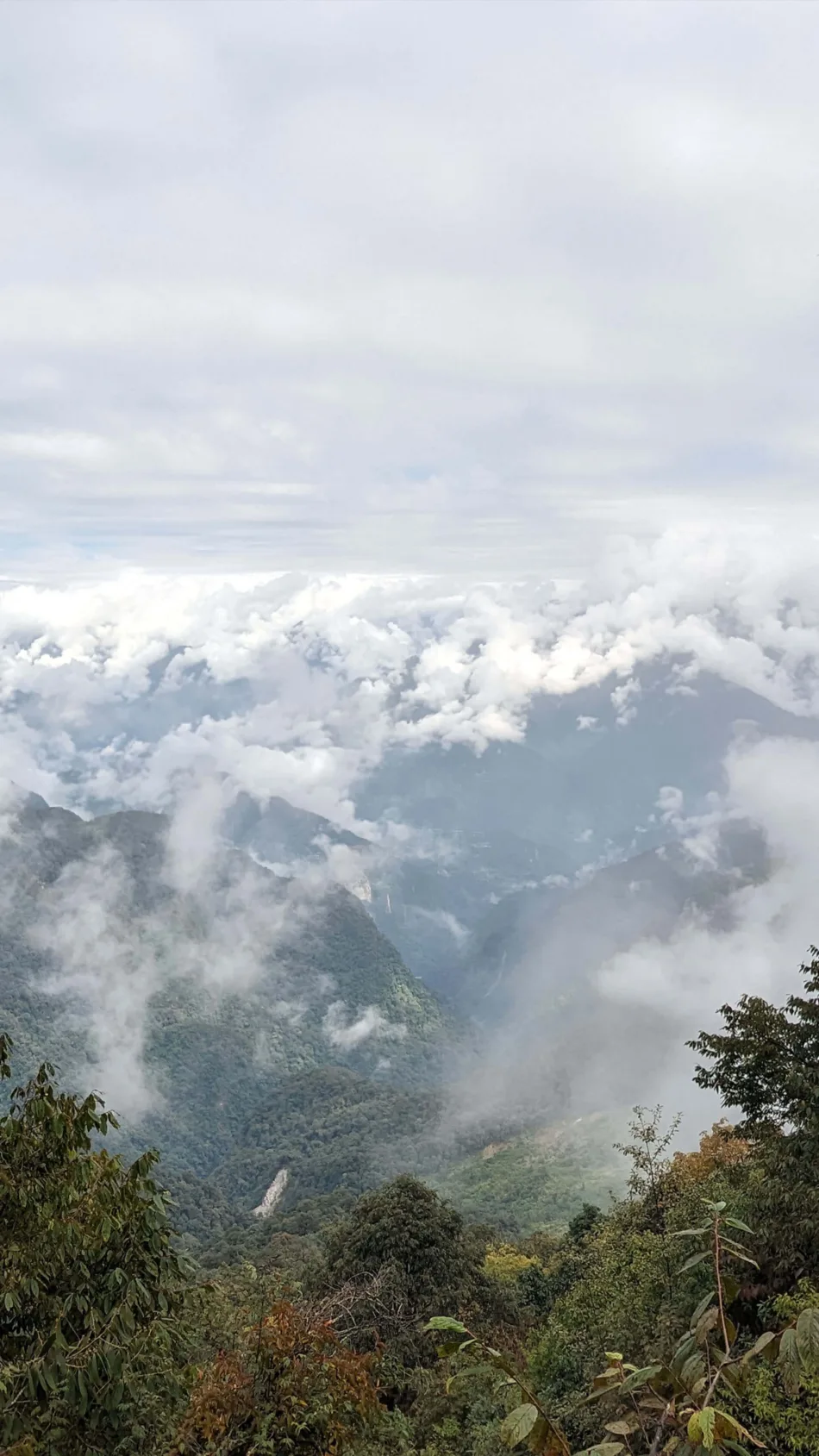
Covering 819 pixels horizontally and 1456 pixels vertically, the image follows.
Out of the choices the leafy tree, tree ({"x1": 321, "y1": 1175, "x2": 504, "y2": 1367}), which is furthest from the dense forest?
the leafy tree

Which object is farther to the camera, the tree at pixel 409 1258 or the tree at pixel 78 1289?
the tree at pixel 409 1258

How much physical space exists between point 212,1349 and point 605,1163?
13718 cm

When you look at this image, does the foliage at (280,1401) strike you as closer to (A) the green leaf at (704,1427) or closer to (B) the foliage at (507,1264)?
(A) the green leaf at (704,1427)

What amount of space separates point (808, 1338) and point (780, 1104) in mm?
24766

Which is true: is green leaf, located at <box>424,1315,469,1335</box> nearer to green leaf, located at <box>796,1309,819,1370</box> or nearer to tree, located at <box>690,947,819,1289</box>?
green leaf, located at <box>796,1309,819,1370</box>

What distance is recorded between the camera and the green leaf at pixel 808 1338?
11.9ft

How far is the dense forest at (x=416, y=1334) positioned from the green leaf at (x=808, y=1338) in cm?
1

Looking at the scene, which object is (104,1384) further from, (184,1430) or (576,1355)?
(576,1355)

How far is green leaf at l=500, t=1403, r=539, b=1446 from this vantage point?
3645 millimetres

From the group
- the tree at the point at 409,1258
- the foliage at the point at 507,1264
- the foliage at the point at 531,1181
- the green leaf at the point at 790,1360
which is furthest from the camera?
the foliage at the point at 531,1181

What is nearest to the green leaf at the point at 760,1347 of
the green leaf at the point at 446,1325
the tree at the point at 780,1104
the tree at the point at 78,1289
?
the green leaf at the point at 446,1325

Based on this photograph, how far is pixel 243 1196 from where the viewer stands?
164625 mm

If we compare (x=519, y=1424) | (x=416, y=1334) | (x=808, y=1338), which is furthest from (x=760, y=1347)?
(x=416, y=1334)

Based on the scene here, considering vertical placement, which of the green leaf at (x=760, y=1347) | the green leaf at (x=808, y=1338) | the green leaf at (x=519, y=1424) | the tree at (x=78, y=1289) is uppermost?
the green leaf at (x=808, y=1338)
